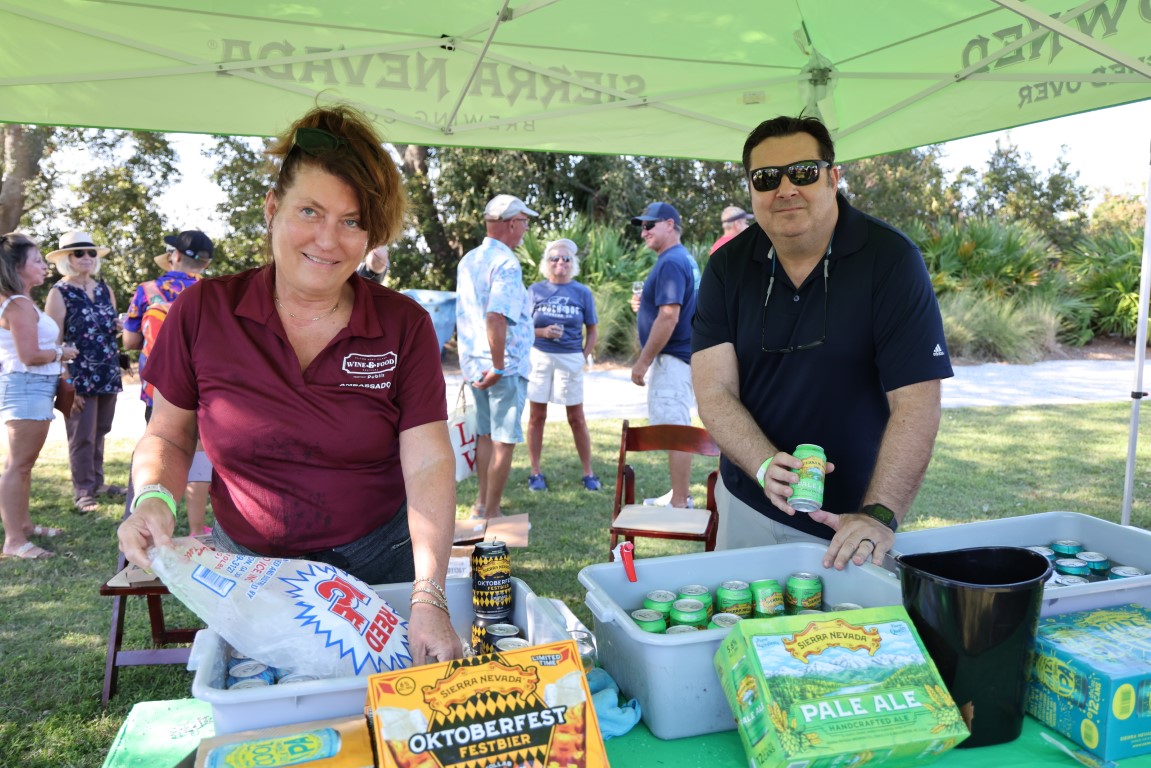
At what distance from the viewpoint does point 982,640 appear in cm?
133

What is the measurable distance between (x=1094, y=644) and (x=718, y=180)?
20.0 metres

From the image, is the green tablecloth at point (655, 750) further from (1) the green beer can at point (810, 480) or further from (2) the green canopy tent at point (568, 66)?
(2) the green canopy tent at point (568, 66)

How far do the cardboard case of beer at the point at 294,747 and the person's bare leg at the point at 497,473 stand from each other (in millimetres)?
4375

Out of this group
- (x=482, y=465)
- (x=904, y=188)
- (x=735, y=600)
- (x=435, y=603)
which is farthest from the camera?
(x=904, y=188)

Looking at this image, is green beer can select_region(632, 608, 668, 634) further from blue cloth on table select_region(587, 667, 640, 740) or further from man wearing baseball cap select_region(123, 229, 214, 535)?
man wearing baseball cap select_region(123, 229, 214, 535)

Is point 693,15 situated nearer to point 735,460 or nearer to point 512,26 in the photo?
point 512,26

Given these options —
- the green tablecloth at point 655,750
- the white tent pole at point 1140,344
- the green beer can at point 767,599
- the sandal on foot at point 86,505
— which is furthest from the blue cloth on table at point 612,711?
the sandal on foot at point 86,505

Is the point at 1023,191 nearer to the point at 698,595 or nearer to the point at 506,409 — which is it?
the point at 506,409

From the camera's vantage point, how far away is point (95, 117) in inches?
147

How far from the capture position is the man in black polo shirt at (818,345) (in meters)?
2.18

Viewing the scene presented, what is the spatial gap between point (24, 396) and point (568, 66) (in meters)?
3.72

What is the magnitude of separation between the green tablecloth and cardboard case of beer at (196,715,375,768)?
8.7 inches

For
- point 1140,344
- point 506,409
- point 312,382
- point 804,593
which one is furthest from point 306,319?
point 1140,344

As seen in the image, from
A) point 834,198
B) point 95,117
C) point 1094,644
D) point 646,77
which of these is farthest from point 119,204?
point 1094,644
